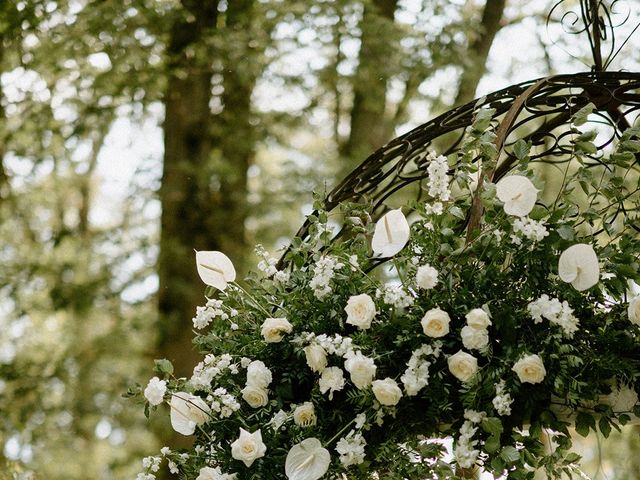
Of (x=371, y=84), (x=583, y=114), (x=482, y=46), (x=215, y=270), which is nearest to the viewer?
(x=583, y=114)

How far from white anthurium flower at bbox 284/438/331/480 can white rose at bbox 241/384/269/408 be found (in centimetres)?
14

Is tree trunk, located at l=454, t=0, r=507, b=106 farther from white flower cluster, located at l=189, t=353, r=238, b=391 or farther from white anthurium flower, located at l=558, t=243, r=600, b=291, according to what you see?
white anthurium flower, located at l=558, t=243, r=600, b=291

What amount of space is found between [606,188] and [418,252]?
380 mm

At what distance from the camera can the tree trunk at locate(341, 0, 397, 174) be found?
5.22 metres

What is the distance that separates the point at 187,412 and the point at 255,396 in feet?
0.58

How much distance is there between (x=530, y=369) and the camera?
1.56 metres

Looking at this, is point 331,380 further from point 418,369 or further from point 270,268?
point 270,268

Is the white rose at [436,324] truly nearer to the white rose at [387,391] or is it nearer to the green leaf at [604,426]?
the white rose at [387,391]

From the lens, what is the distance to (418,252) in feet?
6.02

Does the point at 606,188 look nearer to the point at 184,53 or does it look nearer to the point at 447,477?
the point at 447,477

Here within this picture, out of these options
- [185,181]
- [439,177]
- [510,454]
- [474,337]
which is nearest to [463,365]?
[474,337]

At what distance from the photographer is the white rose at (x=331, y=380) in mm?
1756

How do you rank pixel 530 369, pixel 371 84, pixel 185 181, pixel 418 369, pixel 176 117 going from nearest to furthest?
pixel 530 369, pixel 418 369, pixel 185 181, pixel 176 117, pixel 371 84

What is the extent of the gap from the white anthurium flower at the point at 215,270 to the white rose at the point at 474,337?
610mm
